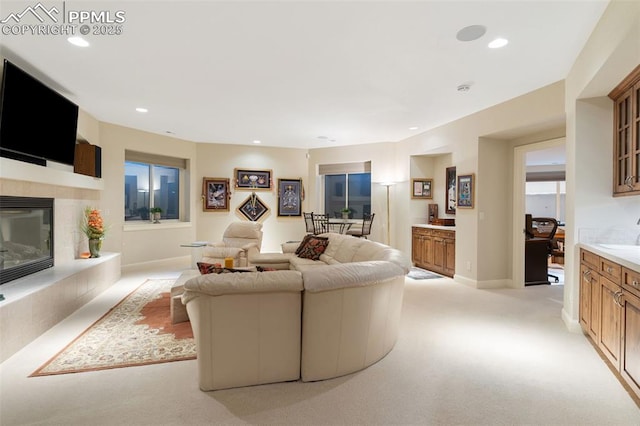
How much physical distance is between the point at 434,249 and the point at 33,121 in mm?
6262

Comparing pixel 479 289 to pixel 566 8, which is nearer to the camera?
pixel 566 8

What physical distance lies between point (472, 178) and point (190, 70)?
433cm

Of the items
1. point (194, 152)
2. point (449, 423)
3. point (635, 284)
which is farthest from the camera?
point (194, 152)

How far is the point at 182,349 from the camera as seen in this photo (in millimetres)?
2840

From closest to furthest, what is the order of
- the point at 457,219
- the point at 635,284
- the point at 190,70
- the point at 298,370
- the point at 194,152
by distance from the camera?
1. the point at 635,284
2. the point at 298,370
3. the point at 190,70
4. the point at 457,219
5. the point at 194,152

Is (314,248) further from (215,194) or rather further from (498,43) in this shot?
(215,194)

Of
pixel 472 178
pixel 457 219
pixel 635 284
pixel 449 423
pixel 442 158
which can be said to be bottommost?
pixel 449 423

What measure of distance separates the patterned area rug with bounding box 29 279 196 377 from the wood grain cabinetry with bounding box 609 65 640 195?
4.19 metres

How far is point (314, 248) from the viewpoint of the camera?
488 centimetres

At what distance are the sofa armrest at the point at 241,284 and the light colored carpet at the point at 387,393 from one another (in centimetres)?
69

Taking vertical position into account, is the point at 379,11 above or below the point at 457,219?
above

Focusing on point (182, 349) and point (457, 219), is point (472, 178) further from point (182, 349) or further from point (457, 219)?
point (182, 349)

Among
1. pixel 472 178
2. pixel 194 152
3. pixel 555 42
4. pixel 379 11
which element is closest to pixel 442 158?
pixel 472 178

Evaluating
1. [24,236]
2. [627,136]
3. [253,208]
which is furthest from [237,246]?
[627,136]
